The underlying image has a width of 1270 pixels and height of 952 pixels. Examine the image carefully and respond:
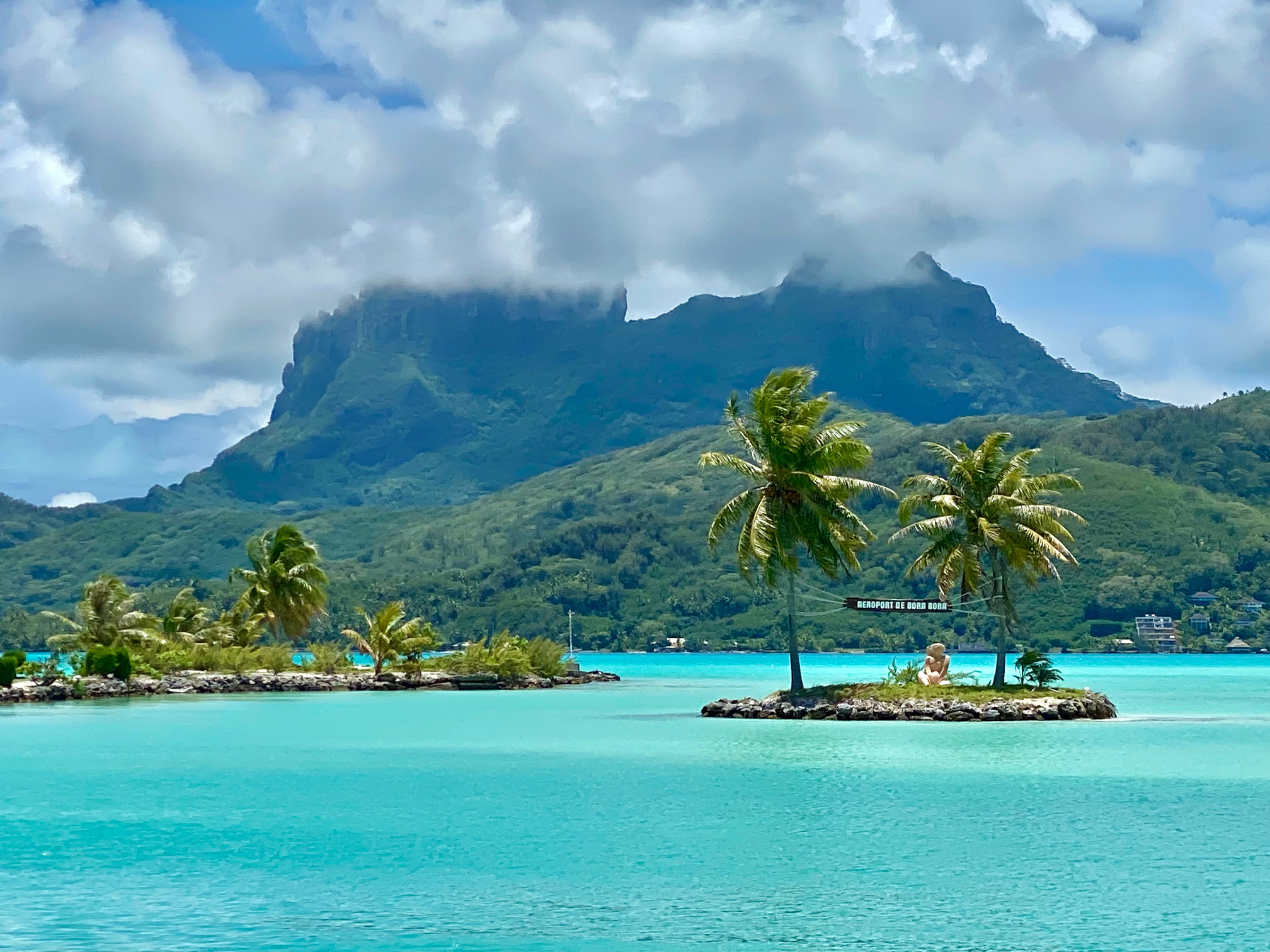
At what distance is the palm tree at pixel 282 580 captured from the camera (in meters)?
85.1

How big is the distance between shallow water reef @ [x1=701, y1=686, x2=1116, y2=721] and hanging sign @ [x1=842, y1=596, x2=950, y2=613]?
2.81 m

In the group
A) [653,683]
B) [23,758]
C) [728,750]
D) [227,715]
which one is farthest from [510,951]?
[653,683]

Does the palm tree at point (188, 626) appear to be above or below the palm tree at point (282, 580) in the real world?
below

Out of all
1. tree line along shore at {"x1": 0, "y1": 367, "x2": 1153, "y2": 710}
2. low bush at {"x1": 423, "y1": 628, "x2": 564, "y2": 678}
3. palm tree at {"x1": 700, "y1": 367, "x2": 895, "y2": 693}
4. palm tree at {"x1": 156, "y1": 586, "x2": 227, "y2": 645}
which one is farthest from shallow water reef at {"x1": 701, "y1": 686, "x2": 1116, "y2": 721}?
palm tree at {"x1": 156, "y1": 586, "x2": 227, "y2": 645}

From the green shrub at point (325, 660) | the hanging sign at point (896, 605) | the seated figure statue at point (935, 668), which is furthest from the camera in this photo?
the green shrub at point (325, 660)

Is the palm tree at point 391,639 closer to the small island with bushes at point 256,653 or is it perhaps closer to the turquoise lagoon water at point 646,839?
the small island with bushes at point 256,653

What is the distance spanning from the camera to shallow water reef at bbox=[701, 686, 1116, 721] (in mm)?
45156

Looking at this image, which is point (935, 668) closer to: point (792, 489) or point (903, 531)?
point (903, 531)

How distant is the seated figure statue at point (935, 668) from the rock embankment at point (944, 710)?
7.73ft

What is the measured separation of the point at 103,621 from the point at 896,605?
4581 cm

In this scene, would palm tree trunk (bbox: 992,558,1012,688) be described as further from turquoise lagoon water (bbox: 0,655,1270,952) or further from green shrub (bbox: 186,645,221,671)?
green shrub (bbox: 186,645,221,671)

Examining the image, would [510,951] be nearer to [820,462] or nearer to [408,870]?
[408,870]

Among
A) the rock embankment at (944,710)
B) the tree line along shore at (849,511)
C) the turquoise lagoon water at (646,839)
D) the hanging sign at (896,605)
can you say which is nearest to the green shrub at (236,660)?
the turquoise lagoon water at (646,839)

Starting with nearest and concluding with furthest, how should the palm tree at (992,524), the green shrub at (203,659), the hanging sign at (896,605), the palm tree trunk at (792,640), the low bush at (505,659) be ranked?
the hanging sign at (896,605) < the palm tree at (992,524) < the palm tree trunk at (792,640) < the green shrub at (203,659) < the low bush at (505,659)
